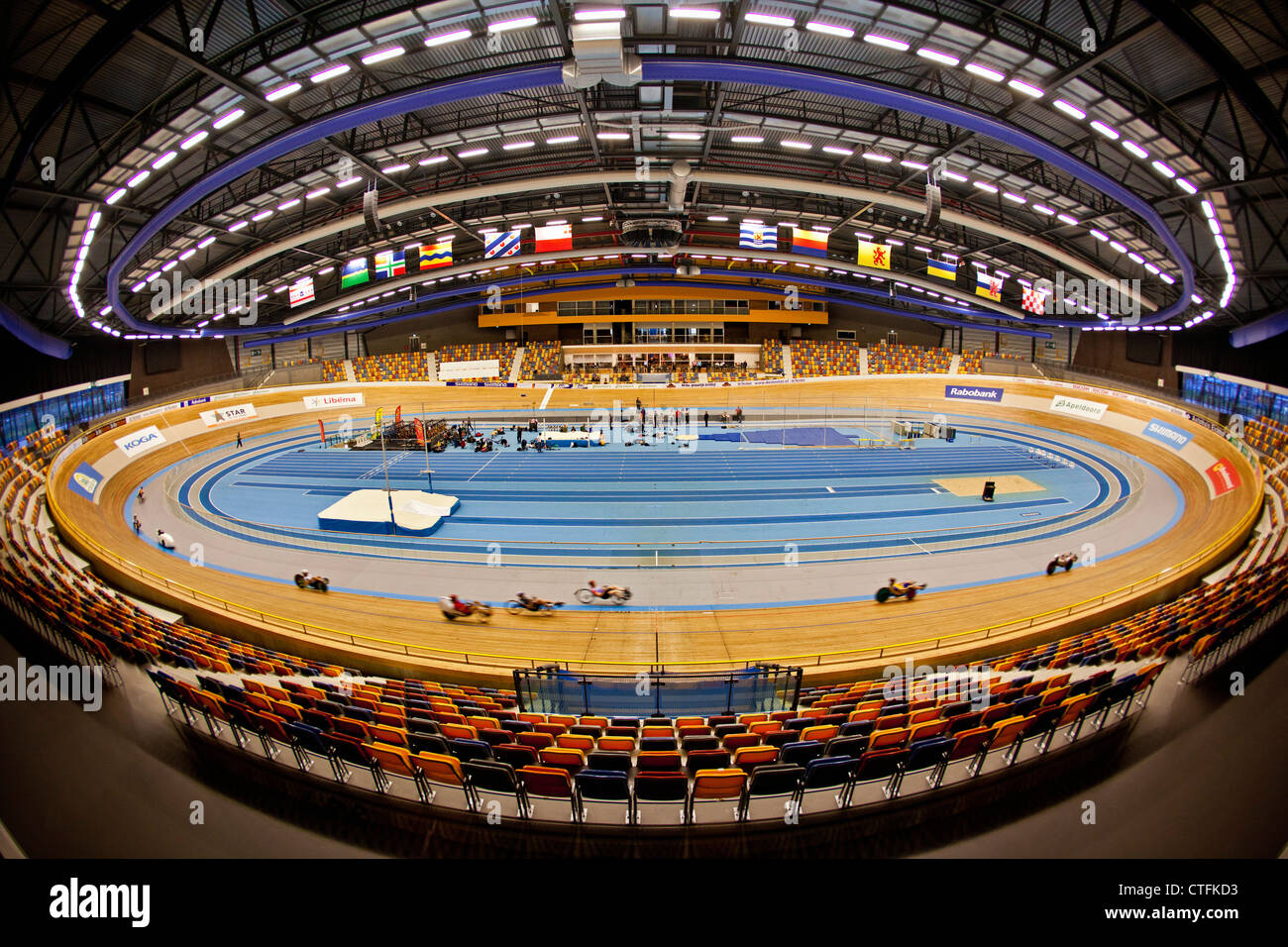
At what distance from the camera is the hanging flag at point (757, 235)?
72.2ft

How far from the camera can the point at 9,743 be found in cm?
487

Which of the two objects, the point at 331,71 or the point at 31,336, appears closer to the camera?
the point at 331,71

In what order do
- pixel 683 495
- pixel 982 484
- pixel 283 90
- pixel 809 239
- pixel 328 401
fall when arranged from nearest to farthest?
1. pixel 283 90
2. pixel 683 495
3. pixel 982 484
4. pixel 809 239
5. pixel 328 401

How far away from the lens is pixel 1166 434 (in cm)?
2327

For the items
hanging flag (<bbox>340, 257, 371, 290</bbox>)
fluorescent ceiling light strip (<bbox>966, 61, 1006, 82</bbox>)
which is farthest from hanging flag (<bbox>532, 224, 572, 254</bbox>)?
fluorescent ceiling light strip (<bbox>966, 61, 1006, 82</bbox>)

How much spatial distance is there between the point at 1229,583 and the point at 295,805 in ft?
51.0

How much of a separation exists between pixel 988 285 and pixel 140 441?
145ft

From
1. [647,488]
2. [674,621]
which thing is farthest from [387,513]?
[674,621]

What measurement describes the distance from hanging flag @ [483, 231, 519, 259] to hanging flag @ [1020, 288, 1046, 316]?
1095 inches

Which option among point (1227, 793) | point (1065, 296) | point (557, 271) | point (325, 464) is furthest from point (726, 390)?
point (1227, 793)

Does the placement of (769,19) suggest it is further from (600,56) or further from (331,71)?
(331,71)

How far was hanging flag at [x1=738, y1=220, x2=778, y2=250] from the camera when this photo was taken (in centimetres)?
2200

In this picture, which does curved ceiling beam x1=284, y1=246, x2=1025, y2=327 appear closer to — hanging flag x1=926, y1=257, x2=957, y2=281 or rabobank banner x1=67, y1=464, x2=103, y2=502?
hanging flag x1=926, y1=257, x2=957, y2=281
